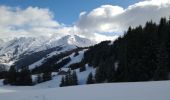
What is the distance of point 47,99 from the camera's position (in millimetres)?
18094

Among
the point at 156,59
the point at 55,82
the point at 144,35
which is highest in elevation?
the point at 144,35

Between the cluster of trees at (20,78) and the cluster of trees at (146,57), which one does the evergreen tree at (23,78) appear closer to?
the cluster of trees at (20,78)

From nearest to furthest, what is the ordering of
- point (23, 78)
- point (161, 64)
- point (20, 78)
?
point (161, 64)
point (20, 78)
point (23, 78)

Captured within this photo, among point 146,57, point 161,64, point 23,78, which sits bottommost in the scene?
point 23,78

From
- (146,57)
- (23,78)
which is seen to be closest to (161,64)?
(146,57)

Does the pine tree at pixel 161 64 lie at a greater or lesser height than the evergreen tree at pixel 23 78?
greater

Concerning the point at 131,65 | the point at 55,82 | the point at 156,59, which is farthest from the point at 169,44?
the point at 55,82

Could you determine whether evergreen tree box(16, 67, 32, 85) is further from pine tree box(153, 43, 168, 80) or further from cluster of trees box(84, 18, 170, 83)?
pine tree box(153, 43, 168, 80)

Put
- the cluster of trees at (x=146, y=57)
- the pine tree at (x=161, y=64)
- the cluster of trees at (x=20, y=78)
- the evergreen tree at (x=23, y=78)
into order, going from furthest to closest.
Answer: the cluster of trees at (x=20, y=78) → the evergreen tree at (x=23, y=78) → the cluster of trees at (x=146, y=57) → the pine tree at (x=161, y=64)

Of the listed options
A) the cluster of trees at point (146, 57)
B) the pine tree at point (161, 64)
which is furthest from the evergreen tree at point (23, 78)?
the pine tree at point (161, 64)

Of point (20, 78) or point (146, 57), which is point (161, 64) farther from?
point (20, 78)

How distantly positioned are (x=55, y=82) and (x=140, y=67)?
7841cm

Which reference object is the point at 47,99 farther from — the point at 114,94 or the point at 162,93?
the point at 162,93

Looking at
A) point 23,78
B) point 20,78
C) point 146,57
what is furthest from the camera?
point 23,78
